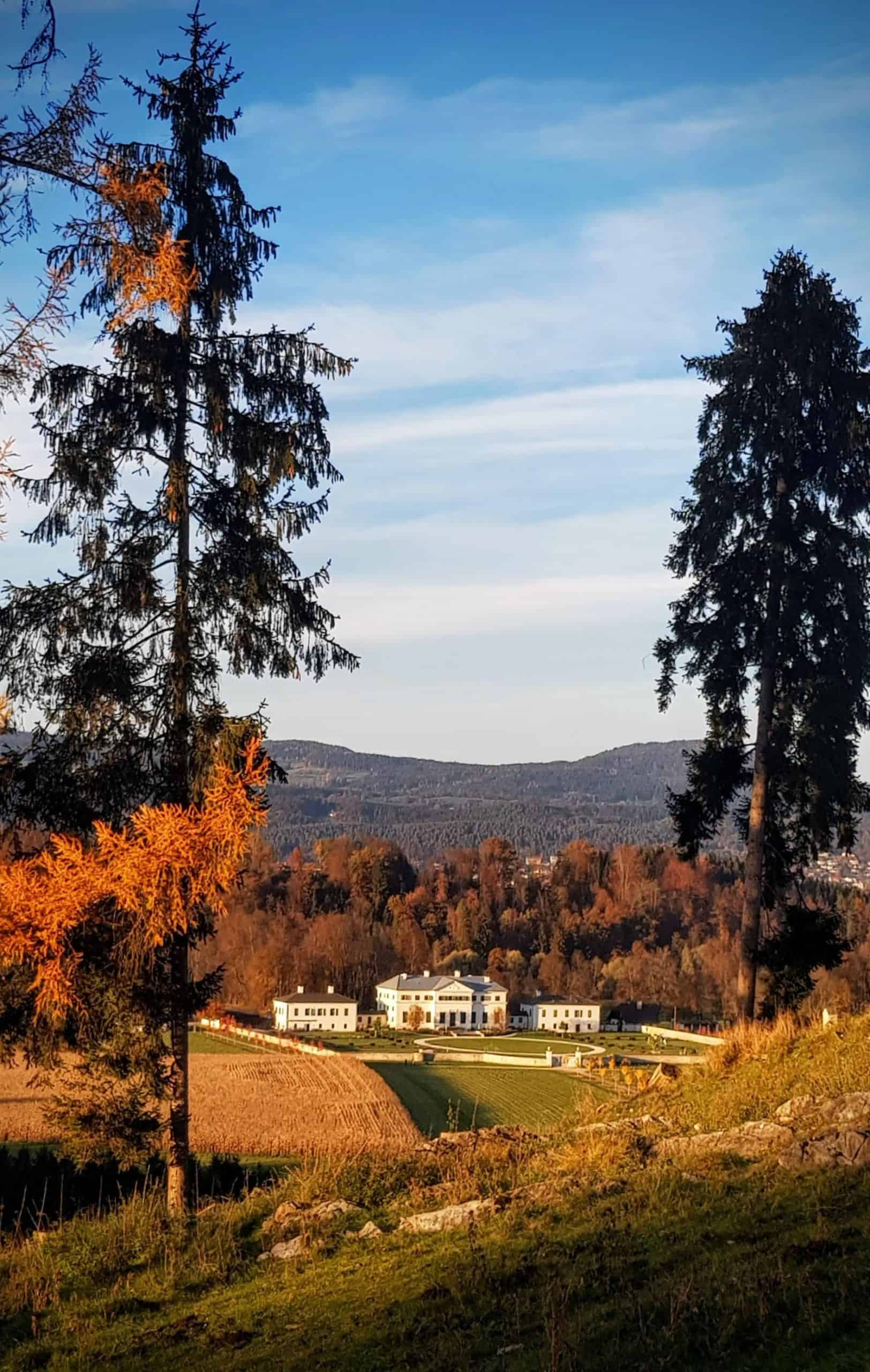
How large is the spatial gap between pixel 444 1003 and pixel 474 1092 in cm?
5638

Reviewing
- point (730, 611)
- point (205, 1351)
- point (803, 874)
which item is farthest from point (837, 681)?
point (205, 1351)

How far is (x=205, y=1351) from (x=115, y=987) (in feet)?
15.8

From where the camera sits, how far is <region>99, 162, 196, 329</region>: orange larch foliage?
36.2ft

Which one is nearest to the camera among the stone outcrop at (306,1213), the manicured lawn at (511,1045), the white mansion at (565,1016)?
the stone outcrop at (306,1213)

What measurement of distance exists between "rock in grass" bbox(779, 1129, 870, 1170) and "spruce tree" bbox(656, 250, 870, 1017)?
29.8 feet

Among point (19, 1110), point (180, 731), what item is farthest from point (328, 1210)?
point (19, 1110)

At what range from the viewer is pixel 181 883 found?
37.6 ft

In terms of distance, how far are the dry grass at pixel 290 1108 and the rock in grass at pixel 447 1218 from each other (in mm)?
3807

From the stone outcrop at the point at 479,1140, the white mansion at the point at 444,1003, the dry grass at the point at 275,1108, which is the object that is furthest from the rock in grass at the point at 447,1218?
the white mansion at the point at 444,1003

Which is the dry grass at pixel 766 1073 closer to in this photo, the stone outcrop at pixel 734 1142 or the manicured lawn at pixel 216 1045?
the stone outcrop at pixel 734 1142

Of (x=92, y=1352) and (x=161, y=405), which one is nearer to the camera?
(x=92, y=1352)

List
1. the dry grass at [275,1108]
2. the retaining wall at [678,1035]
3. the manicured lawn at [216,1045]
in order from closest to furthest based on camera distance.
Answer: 1. the dry grass at [275,1108]
2. the manicured lawn at [216,1045]
3. the retaining wall at [678,1035]

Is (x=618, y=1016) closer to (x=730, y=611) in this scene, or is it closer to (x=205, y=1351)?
(x=730, y=611)

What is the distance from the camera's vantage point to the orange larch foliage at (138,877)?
11078mm
